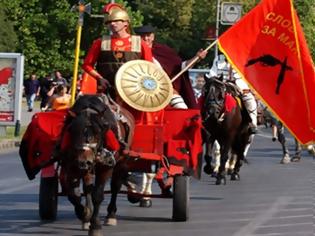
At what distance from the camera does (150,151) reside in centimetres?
1263

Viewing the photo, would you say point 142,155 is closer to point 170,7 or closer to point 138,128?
point 138,128

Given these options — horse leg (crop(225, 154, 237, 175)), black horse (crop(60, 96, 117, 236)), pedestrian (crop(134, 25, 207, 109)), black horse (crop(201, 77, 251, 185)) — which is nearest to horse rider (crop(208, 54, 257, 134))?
black horse (crop(201, 77, 251, 185))

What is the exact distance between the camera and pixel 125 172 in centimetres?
1268

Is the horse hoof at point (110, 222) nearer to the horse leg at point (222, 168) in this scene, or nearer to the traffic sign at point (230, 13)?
the horse leg at point (222, 168)

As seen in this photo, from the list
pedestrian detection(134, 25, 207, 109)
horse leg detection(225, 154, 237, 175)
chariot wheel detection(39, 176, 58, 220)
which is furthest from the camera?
horse leg detection(225, 154, 237, 175)

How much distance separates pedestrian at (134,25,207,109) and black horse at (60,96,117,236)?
306cm

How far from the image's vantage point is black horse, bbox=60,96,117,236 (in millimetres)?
10961

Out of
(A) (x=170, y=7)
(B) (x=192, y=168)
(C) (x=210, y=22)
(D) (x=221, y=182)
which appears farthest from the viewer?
(A) (x=170, y=7)

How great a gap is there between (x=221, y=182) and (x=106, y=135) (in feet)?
24.7

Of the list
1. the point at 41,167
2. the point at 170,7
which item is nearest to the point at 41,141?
the point at 41,167

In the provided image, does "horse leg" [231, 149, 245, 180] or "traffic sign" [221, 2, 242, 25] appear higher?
"traffic sign" [221, 2, 242, 25]

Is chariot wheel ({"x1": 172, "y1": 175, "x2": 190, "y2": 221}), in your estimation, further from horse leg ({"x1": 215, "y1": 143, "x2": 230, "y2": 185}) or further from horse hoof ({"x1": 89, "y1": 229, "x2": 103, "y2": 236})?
horse leg ({"x1": 215, "y1": 143, "x2": 230, "y2": 185})

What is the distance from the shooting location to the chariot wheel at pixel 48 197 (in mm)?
12727

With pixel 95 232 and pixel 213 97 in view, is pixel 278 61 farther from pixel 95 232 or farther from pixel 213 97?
pixel 95 232
